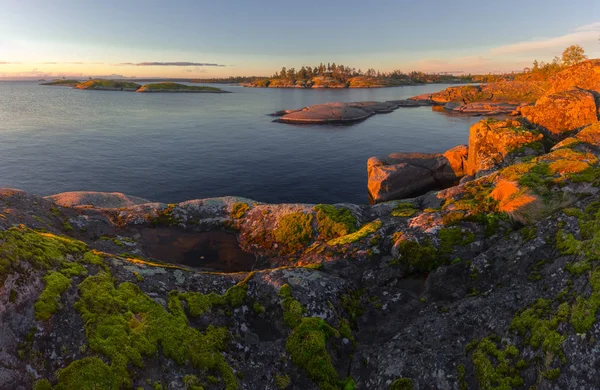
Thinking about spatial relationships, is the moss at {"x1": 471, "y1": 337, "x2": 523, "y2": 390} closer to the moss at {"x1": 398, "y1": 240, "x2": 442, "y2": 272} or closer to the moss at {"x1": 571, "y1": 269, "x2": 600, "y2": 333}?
the moss at {"x1": 571, "y1": 269, "x2": 600, "y2": 333}

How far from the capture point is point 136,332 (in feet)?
39.4

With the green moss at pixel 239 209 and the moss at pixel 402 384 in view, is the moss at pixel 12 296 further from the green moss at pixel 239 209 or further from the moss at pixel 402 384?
the green moss at pixel 239 209

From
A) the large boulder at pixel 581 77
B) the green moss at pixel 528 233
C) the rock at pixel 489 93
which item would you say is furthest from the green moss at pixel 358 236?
the rock at pixel 489 93

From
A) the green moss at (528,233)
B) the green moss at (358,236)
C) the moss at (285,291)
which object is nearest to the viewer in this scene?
the moss at (285,291)

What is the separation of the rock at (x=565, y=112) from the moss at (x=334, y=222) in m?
36.9

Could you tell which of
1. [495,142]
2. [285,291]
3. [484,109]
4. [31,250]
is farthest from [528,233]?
[484,109]

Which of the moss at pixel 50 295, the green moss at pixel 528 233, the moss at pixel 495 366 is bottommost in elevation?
the moss at pixel 495 366

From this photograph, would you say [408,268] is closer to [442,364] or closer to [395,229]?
[395,229]

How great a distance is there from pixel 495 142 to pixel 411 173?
11.6 meters

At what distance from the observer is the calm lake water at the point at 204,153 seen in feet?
172

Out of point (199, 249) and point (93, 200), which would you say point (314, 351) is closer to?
point (199, 249)

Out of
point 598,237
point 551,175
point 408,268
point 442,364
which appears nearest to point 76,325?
point 442,364

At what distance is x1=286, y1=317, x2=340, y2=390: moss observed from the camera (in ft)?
42.1

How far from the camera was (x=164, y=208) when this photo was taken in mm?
32312
